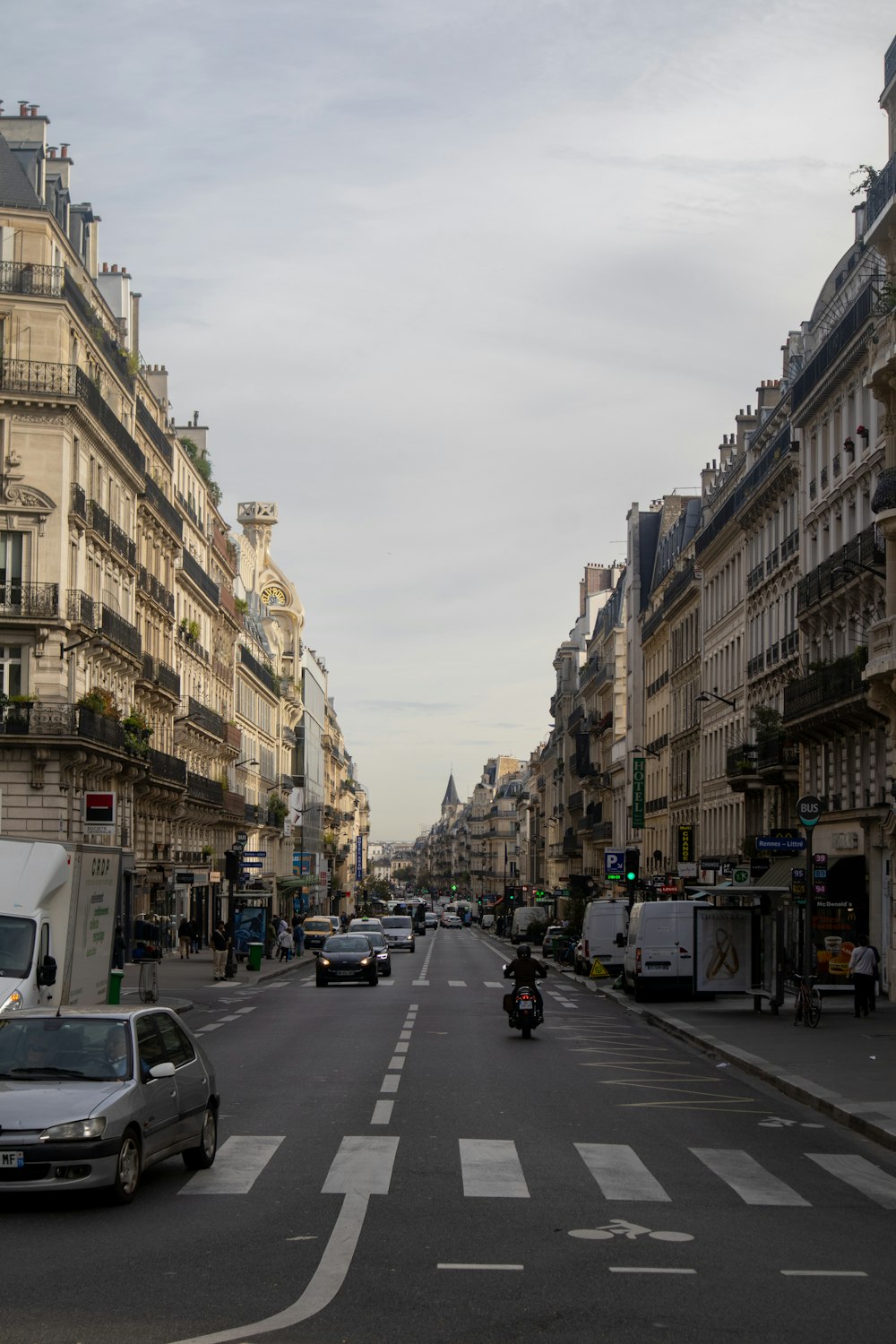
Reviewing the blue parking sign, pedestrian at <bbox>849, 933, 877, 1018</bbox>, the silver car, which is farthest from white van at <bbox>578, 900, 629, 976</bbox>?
the silver car

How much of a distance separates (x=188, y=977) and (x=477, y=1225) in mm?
38828

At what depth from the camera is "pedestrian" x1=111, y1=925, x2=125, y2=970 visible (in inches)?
1070

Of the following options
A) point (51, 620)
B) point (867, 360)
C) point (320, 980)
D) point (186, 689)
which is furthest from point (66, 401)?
point (186, 689)

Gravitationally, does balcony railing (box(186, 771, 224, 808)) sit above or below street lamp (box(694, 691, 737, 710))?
below

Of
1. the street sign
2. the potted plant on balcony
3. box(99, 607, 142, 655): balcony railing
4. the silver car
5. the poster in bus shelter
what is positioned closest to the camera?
the silver car

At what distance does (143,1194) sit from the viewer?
11656mm

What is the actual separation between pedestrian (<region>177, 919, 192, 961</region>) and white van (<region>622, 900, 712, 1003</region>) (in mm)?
27452

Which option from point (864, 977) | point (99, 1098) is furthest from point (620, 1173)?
point (864, 977)

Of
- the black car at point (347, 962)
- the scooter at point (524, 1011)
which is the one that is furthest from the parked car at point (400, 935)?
the scooter at point (524, 1011)

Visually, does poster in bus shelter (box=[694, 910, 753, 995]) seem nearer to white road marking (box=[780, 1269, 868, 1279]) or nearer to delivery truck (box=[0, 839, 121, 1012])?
delivery truck (box=[0, 839, 121, 1012])

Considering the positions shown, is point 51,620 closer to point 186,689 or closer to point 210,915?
point 186,689

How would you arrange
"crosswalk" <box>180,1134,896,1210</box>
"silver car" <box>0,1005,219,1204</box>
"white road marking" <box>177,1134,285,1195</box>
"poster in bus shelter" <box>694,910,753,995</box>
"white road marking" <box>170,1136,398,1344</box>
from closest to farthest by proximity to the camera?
"white road marking" <box>170,1136,398,1344</box> < "silver car" <box>0,1005,219,1204</box> < "white road marking" <box>177,1134,285,1195</box> < "crosswalk" <box>180,1134,896,1210</box> < "poster in bus shelter" <box>694,910,753,995</box>

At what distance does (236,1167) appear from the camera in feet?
42.6

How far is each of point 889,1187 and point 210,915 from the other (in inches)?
2585
